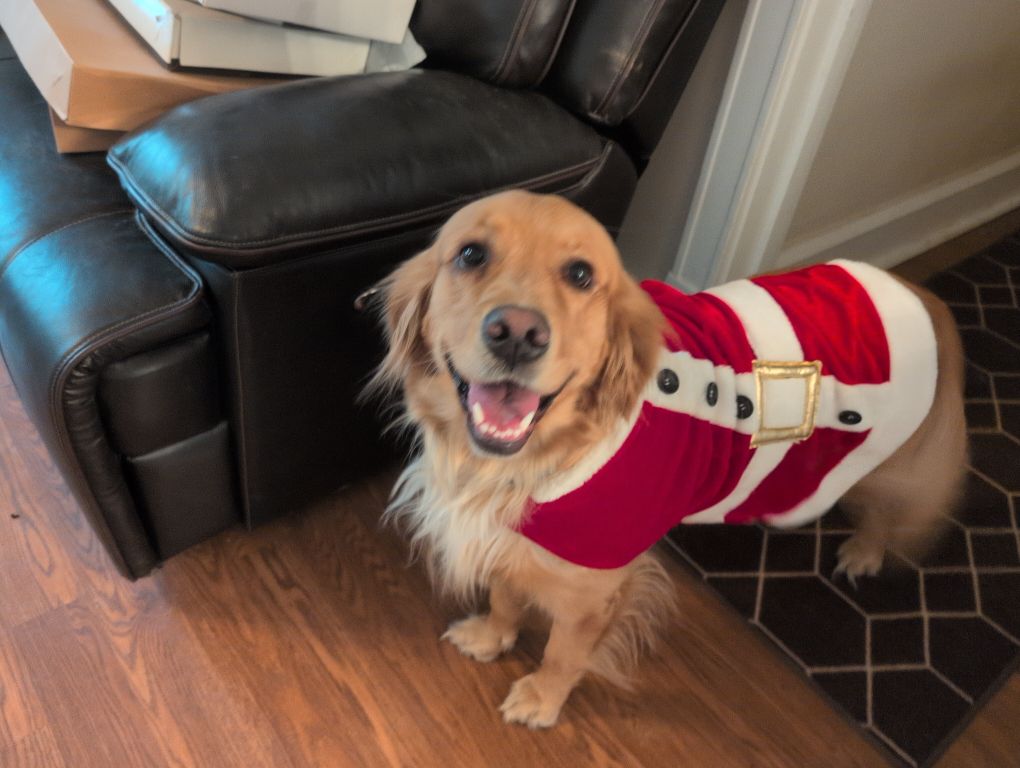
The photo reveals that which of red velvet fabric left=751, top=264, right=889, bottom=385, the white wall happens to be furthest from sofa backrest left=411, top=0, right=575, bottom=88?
the white wall

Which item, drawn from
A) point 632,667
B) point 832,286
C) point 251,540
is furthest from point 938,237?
point 251,540

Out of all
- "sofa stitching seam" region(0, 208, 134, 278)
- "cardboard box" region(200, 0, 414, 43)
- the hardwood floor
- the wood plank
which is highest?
"cardboard box" region(200, 0, 414, 43)

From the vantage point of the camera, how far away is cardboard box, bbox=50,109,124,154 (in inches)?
51.7

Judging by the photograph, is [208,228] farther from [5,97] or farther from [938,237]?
[938,237]

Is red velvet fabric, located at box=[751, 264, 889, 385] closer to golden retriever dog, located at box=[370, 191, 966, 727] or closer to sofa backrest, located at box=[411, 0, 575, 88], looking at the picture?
golden retriever dog, located at box=[370, 191, 966, 727]

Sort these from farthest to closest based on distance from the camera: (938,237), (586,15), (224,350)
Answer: (938,237) < (586,15) < (224,350)

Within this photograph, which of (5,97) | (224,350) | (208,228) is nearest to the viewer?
(208,228)

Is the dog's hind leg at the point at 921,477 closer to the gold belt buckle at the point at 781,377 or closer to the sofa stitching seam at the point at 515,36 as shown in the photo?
the gold belt buckle at the point at 781,377

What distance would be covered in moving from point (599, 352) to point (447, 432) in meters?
0.25

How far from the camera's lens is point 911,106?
201 centimetres

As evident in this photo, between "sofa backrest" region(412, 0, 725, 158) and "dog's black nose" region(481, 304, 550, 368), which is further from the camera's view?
"sofa backrest" region(412, 0, 725, 158)

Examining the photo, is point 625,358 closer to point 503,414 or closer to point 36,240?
point 503,414

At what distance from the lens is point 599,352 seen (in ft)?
3.26

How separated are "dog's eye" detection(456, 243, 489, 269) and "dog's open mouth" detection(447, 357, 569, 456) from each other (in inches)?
5.1
